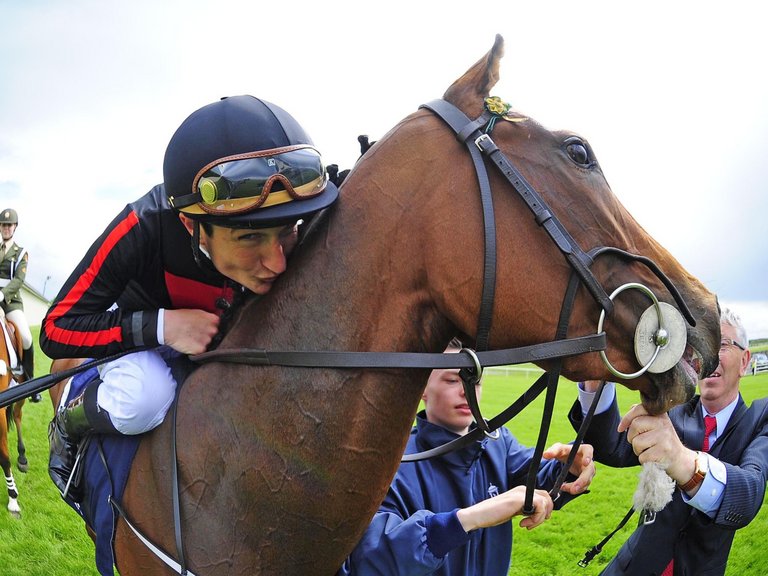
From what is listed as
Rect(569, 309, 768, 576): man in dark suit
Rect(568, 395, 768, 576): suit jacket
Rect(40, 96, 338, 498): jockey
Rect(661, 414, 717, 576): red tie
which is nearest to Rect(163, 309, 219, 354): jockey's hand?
Rect(40, 96, 338, 498): jockey

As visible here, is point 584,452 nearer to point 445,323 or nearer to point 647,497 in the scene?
point 647,497

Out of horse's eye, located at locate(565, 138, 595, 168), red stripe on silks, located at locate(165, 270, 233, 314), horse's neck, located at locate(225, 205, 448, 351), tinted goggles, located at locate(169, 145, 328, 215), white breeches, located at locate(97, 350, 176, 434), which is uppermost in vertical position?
horse's eye, located at locate(565, 138, 595, 168)

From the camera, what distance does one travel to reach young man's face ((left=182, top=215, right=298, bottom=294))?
2.20 metres

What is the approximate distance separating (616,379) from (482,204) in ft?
2.49

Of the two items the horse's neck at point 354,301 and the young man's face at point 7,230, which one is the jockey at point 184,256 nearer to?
the horse's neck at point 354,301

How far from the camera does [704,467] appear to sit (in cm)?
303

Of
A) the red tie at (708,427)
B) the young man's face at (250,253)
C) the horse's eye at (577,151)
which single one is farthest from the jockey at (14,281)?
the horse's eye at (577,151)

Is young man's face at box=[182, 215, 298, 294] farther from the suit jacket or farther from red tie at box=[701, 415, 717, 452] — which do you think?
red tie at box=[701, 415, 717, 452]

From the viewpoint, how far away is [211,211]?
6.94ft

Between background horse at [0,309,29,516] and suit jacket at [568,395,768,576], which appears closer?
suit jacket at [568,395,768,576]

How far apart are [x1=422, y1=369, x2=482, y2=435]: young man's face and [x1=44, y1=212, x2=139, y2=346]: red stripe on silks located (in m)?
1.55

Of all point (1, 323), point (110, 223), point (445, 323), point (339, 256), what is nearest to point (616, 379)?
point (445, 323)

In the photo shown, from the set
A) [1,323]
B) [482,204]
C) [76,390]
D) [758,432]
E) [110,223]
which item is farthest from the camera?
[1,323]

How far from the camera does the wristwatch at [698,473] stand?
9.85ft
